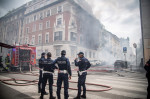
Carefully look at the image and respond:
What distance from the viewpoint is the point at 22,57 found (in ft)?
43.8

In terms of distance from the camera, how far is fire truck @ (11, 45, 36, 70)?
12641mm

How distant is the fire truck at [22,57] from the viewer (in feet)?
41.5

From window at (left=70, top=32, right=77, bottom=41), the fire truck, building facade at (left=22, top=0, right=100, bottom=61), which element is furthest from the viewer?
window at (left=70, top=32, right=77, bottom=41)

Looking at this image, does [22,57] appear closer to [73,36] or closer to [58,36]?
[58,36]

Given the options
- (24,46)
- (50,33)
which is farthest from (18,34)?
(24,46)

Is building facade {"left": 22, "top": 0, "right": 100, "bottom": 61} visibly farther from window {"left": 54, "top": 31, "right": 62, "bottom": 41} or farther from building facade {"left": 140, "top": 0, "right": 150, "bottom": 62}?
building facade {"left": 140, "top": 0, "right": 150, "bottom": 62}

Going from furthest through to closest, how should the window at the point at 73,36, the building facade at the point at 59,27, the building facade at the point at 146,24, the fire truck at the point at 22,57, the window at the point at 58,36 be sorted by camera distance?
the window at the point at 73,36 < the window at the point at 58,36 < the building facade at the point at 59,27 < the building facade at the point at 146,24 < the fire truck at the point at 22,57

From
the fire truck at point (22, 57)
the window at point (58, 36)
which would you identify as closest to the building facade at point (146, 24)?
the window at point (58, 36)


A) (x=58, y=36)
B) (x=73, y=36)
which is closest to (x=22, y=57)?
(x=58, y=36)

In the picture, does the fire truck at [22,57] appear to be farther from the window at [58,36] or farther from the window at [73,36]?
the window at [73,36]

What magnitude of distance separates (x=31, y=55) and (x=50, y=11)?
1945 cm

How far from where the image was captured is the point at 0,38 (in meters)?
45.5

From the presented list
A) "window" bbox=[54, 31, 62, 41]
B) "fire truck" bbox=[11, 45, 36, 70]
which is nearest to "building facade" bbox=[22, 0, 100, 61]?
"window" bbox=[54, 31, 62, 41]

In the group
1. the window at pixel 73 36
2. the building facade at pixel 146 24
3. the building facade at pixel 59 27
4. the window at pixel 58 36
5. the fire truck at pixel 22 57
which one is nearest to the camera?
the fire truck at pixel 22 57
